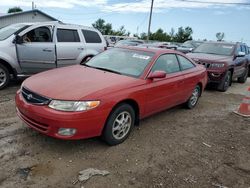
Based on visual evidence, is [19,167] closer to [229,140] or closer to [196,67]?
[229,140]

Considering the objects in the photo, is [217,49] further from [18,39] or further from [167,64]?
[18,39]

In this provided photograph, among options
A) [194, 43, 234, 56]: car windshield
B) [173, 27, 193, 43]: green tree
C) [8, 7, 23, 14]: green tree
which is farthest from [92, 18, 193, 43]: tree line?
[194, 43, 234, 56]: car windshield

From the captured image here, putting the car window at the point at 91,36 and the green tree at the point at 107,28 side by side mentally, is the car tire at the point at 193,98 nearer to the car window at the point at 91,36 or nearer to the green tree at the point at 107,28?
the car window at the point at 91,36

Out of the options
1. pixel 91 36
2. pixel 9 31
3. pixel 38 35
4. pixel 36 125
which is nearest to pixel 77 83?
pixel 36 125

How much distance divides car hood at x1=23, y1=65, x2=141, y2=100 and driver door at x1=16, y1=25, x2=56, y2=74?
2710 millimetres

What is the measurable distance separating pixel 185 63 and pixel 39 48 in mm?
4055

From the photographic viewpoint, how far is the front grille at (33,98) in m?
3.46

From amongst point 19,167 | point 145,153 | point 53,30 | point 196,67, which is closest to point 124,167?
point 145,153

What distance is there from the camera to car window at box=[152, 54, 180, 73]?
15.7 ft

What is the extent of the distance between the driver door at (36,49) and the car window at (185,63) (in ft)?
12.3

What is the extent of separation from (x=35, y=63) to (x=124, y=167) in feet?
15.6

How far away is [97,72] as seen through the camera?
14.7 ft

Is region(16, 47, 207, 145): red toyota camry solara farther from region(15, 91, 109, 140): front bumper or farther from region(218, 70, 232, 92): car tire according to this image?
region(218, 70, 232, 92): car tire

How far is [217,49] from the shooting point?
9.75 metres
